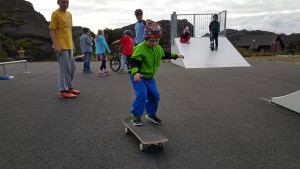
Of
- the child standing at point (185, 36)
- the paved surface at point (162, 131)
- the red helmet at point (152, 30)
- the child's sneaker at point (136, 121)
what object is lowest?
the paved surface at point (162, 131)

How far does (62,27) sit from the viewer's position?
19.2 ft

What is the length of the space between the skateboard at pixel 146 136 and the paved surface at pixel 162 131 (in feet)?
0.29

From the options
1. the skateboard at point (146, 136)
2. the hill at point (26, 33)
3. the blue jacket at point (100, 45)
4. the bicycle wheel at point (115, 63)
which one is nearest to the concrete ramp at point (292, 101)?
the skateboard at point (146, 136)

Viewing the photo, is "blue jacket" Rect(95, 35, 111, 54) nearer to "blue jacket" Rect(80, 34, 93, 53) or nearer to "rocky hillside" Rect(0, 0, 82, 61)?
"blue jacket" Rect(80, 34, 93, 53)

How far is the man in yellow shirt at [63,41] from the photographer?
575 cm

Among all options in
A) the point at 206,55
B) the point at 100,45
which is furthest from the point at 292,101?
the point at 206,55

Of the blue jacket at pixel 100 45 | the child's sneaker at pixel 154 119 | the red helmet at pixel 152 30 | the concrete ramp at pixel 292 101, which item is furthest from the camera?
the blue jacket at pixel 100 45

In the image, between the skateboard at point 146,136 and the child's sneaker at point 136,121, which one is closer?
the skateboard at point 146,136

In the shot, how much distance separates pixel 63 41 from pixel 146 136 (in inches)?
140

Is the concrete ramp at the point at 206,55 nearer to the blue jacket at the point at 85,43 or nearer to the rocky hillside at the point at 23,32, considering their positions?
the blue jacket at the point at 85,43

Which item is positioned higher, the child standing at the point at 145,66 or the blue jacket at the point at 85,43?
the blue jacket at the point at 85,43

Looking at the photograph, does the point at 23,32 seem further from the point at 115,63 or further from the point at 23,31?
the point at 115,63

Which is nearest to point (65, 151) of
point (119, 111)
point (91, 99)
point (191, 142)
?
point (191, 142)

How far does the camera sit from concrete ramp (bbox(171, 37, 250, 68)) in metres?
13.2
